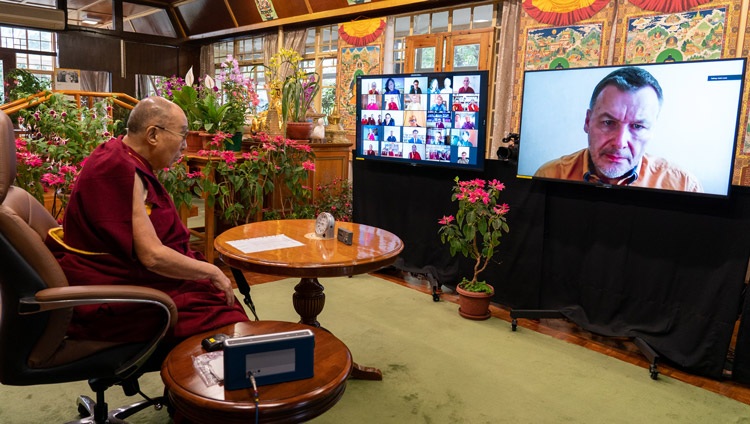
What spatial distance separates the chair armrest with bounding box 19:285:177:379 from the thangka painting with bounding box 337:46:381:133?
18.7 feet

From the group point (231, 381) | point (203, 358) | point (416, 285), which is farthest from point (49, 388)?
point (416, 285)

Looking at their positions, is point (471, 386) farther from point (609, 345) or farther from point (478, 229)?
point (478, 229)

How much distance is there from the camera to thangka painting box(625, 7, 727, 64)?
4422 mm

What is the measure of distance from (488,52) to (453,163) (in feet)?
8.33

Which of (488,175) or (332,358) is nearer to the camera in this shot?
(332,358)

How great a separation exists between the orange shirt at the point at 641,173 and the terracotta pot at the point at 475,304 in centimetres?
86

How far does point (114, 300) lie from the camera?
152 centimetres

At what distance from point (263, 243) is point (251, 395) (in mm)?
1147

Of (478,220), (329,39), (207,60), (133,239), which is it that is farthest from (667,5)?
Result: (207,60)

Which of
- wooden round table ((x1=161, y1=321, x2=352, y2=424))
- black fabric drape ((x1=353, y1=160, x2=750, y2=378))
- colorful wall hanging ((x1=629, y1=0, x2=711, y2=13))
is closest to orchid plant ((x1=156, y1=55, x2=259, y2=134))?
black fabric drape ((x1=353, y1=160, x2=750, y2=378))

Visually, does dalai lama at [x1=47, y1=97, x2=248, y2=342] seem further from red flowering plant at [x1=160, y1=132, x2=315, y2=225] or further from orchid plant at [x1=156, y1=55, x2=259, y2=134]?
orchid plant at [x1=156, y1=55, x2=259, y2=134]

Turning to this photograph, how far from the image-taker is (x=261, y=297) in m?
3.77

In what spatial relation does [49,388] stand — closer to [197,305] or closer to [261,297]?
[197,305]

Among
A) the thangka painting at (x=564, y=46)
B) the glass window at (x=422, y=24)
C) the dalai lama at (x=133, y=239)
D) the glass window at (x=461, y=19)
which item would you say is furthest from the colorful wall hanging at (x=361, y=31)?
the dalai lama at (x=133, y=239)
